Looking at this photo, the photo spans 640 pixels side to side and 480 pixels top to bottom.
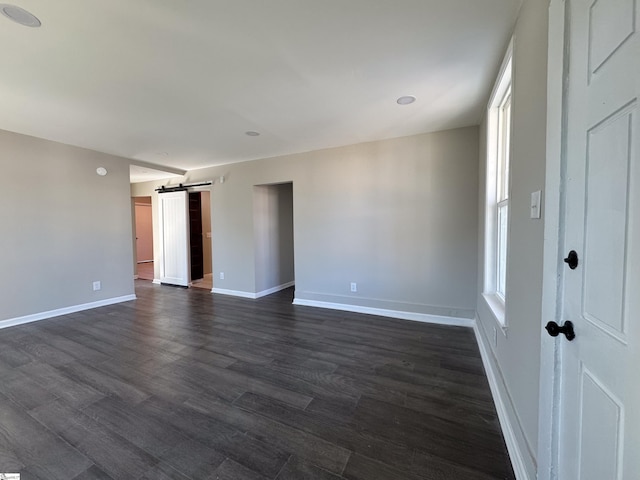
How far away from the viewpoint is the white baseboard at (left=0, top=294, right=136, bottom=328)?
3373mm

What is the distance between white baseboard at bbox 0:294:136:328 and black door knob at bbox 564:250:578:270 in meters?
5.50

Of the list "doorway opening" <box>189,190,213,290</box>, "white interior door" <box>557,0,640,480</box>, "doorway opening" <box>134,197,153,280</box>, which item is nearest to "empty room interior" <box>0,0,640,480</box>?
"white interior door" <box>557,0,640,480</box>

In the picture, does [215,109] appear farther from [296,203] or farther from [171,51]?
[296,203]

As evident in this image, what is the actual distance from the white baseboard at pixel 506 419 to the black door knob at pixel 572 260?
980 millimetres

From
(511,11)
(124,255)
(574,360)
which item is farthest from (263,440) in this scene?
(124,255)

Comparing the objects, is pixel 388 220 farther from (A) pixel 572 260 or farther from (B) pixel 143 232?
(B) pixel 143 232

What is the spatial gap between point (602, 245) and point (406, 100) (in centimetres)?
223

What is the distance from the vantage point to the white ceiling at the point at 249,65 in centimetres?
150

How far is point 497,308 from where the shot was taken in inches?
84.7

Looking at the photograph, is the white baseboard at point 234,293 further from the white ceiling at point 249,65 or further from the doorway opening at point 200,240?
the white ceiling at point 249,65

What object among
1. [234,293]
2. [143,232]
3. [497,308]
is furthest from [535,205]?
[143,232]

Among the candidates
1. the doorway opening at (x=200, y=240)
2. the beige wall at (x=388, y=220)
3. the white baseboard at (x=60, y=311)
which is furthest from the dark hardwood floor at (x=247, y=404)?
the doorway opening at (x=200, y=240)

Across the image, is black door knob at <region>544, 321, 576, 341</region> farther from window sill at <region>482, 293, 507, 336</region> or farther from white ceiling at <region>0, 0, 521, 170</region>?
white ceiling at <region>0, 0, 521, 170</region>

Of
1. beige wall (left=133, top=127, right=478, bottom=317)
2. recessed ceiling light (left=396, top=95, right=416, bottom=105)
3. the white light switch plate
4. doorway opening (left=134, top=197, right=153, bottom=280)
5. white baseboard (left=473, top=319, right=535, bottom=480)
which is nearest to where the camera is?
the white light switch plate
